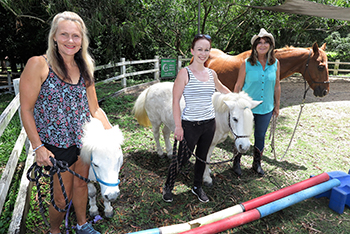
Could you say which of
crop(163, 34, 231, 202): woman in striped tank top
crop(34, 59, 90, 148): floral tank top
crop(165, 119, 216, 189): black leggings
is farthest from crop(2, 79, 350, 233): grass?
crop(34, 59, 90, 148): floral tank top

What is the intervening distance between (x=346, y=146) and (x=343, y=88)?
25.2 ft

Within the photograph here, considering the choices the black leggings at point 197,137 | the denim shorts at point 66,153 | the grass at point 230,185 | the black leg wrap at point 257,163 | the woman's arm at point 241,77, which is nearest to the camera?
the denim shorts at point 66,153

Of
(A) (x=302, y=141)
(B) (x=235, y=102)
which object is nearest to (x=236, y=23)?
(A) (x=302, y=141)

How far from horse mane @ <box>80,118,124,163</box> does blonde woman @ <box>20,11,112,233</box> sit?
55mm

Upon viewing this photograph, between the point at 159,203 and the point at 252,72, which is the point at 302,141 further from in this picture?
the point at 159,203

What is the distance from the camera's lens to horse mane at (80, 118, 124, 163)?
1.74m

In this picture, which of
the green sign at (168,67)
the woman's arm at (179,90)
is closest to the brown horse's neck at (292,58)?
the woman's arm at (179,90)

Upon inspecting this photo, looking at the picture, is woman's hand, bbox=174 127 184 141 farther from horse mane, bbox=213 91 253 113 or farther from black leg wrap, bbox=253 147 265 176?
black leg wrap, bbox=253 147 265 176

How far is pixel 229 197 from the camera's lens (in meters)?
2.99

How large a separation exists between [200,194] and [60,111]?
6.75 ft

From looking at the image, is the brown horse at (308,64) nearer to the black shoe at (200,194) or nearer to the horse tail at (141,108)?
the horse tail at (141,108)

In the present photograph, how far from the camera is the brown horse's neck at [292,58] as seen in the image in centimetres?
437

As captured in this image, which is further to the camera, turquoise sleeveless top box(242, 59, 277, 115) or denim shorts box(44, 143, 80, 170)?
turquoise sleeveless top box(242, 59, 277, 115)

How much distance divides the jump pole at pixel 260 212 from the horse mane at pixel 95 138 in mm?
1077
